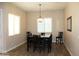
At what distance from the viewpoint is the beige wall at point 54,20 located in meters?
6.11

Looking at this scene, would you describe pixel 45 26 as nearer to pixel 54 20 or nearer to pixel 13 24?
pixel 54 20

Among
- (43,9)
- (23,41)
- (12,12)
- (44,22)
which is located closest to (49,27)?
(44,22)

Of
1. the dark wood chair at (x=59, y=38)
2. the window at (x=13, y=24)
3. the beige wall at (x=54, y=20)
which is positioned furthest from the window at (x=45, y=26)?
the window at (x=13, y=24)

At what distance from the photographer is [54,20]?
6.79m

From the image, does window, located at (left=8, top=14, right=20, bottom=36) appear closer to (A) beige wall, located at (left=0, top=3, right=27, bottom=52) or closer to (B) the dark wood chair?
(A) beige wall, located at (left=0, top=3, right=27, bottom=52)

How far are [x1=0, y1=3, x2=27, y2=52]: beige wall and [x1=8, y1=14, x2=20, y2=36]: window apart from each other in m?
0.17

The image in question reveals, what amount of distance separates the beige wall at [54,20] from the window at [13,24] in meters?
0.50

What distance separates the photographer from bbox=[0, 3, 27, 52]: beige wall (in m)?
5.22

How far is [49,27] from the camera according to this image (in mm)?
6832

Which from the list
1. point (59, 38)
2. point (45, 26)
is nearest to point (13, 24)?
point (45, 26)

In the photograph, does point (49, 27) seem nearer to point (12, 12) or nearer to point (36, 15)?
point (36, 15)

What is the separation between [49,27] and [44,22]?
0.37 metres

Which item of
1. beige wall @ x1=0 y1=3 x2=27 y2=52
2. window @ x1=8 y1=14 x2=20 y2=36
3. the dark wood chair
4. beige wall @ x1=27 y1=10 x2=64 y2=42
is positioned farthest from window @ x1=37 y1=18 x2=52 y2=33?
window @ x1=8 y1=14 x2=20 y2=36

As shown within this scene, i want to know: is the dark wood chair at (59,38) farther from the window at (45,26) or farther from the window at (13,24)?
the window at (13,24)
